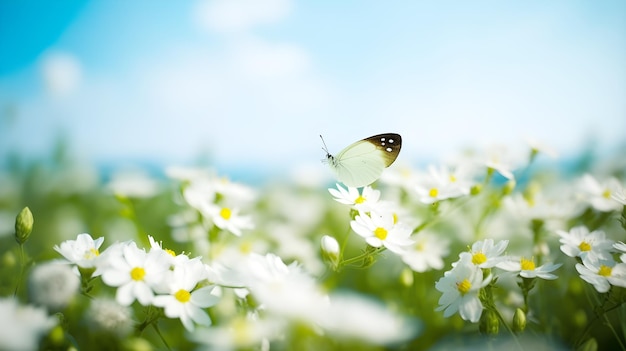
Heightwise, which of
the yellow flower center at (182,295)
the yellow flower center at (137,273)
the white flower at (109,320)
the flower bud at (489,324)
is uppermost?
the yellow flower center at (137,273)

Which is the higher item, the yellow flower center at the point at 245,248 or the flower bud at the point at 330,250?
the flower bud at the point at 330,250

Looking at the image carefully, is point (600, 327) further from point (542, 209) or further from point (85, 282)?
point (85, 282)

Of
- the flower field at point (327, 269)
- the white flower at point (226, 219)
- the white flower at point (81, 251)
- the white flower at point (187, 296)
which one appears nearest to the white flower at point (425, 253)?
the flower field at point (327, 269)

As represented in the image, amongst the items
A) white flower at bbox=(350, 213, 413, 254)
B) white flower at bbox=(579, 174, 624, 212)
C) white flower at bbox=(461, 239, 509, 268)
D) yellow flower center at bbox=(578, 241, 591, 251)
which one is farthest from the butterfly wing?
white flower at bbox=(579, 174, 624, 212)

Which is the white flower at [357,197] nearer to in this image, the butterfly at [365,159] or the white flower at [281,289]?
the butterfly at [365,159]

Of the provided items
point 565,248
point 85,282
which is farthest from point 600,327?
point 85,282

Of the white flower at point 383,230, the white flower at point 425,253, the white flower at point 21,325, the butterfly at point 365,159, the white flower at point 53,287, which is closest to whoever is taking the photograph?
the white flower at point 21,325

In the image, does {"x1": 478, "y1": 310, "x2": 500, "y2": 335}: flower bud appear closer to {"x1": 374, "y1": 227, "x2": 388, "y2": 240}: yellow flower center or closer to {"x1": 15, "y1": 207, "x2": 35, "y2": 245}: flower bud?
{"x1": 374, "y1": 227, "x2": 388, "y2": 240}: yellow flower center
